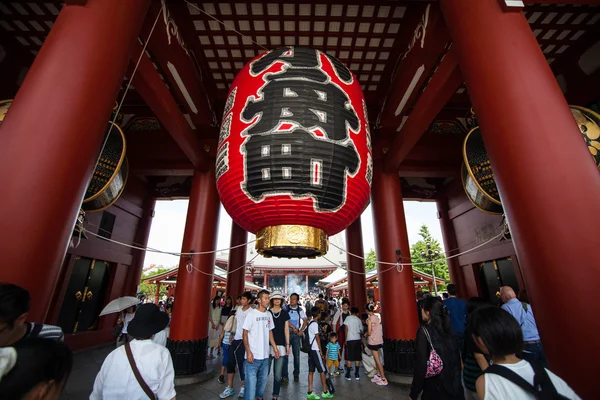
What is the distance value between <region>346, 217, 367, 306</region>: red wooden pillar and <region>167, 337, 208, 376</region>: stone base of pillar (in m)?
5.22

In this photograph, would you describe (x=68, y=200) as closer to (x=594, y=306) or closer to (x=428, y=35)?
(x=594, y=306)

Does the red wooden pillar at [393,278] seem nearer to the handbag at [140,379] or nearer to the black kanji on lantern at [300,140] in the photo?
the black kanji on lantern at [300,140]

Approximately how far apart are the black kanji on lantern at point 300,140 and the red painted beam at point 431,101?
1875 mm

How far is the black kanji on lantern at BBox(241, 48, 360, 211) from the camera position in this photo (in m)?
2.10

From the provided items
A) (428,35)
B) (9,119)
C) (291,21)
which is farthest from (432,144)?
(9,119)

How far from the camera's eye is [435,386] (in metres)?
1.94

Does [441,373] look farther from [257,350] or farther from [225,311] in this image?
[225,311]

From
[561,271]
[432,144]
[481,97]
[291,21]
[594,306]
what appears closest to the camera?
[594,306]

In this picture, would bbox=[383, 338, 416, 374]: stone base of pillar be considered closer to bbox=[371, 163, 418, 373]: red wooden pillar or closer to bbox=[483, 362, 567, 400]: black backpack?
bbox=[371, 163, 418, 373]: red wooden pillar

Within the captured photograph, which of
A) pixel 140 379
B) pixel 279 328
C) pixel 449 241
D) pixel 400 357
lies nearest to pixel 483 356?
pixel 140 379

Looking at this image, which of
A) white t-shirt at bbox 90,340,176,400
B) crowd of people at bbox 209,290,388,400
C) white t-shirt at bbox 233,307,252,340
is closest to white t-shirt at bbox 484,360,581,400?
white t-shirt at bbox 90,340,176,400

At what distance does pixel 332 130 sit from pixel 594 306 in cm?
197

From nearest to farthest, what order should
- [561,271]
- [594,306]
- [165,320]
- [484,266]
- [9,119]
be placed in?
[594,306], [561,271], [165,320], [9,119], [484,266]

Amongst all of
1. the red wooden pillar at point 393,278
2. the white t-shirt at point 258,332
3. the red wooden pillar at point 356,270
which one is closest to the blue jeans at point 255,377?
the white t-shirt at point 258,332
